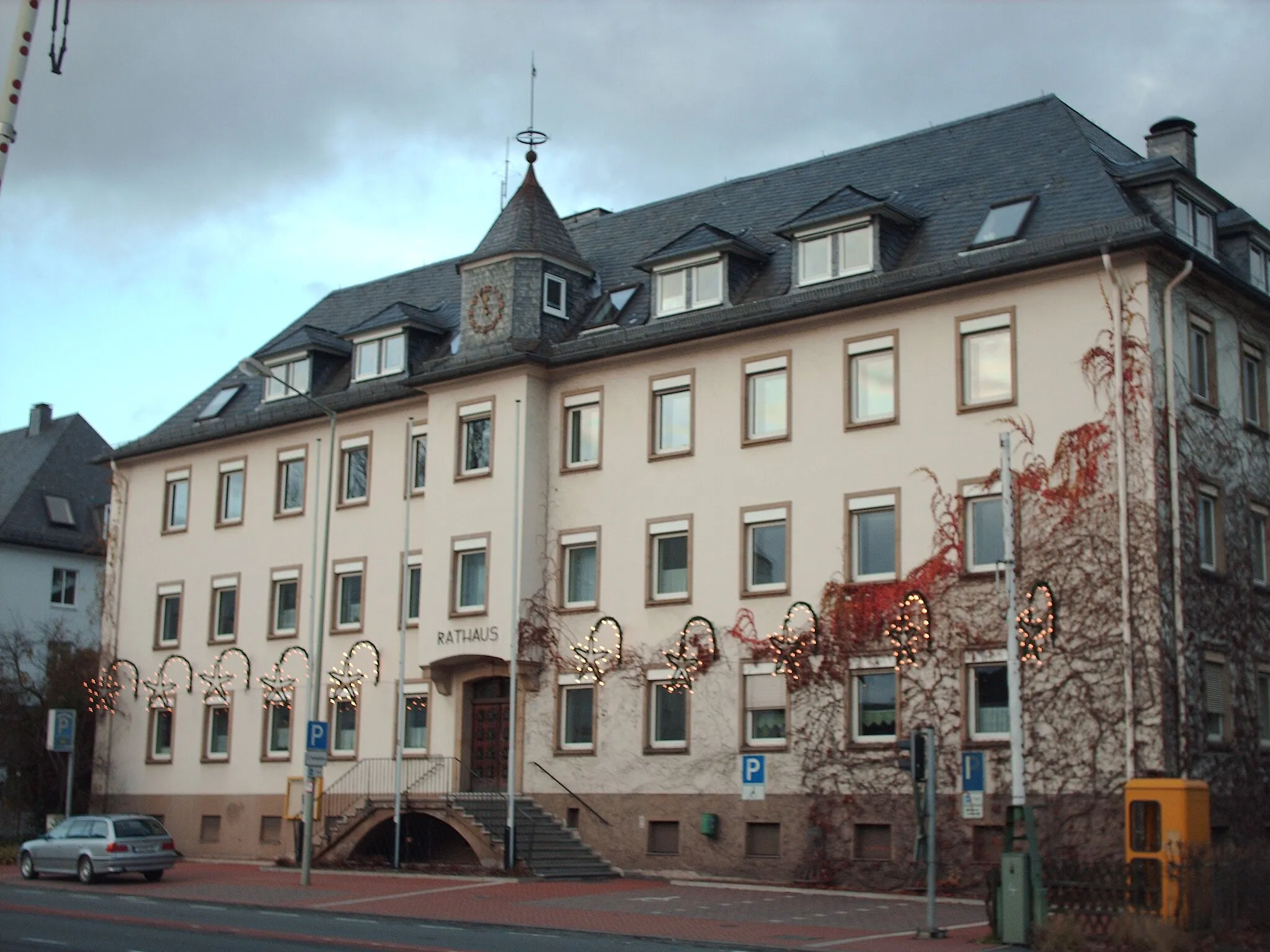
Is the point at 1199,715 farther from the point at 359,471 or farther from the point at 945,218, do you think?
the point at 359,471

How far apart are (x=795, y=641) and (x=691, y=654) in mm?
2483

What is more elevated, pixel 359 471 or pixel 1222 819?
pixel 359 471

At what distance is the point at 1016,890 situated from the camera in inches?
818

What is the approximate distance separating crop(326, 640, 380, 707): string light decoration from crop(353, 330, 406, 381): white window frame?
259 inches

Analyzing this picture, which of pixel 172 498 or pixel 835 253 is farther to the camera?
pixel 172 498

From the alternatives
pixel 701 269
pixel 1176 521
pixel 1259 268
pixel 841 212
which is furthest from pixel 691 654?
pixel 1259 268

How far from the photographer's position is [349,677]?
38.5 meters

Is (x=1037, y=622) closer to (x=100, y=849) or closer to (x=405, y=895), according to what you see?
(x=405, y=895)

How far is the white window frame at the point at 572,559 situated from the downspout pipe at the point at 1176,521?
11.9 metres

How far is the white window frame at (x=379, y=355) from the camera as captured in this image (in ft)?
130

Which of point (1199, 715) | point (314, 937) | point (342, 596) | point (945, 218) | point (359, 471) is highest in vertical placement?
point (945, 218)

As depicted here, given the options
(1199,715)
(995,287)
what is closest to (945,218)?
(995,287)

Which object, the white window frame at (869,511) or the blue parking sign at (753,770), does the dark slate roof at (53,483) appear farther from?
the blue parking sign at (753,770)

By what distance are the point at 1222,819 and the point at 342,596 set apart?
824 inches
